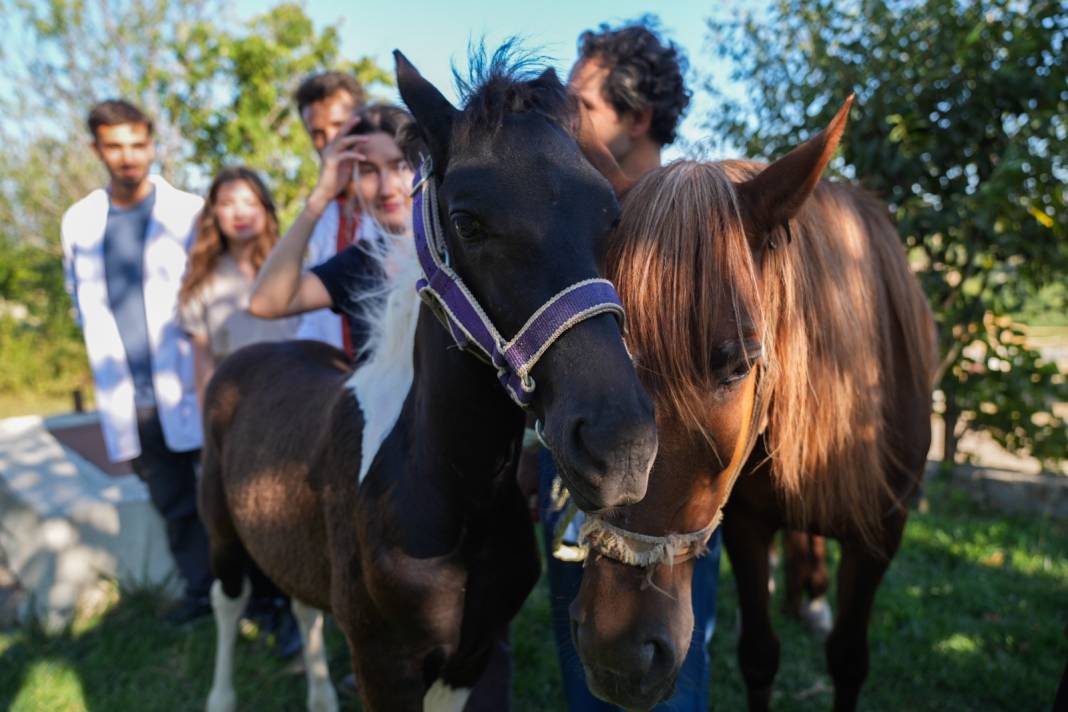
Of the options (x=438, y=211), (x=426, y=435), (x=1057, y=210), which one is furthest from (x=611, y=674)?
(x=1057, y=210)

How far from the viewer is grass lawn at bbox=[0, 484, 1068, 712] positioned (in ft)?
10.4

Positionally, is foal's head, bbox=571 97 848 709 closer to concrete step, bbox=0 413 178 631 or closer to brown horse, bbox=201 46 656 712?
brown horse, bbox=201 46 656 712

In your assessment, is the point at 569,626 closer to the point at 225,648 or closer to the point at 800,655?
the point at 225,648

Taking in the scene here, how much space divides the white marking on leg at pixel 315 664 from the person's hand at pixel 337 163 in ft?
5.36

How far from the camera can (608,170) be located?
1.86 m

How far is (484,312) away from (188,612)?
341 centimetres

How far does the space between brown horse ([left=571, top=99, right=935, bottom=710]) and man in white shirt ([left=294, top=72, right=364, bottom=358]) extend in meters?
1.88

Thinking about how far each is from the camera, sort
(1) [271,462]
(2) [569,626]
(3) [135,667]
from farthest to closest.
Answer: (3) [135,667]
(1) [271,462]
(2) [569,626]

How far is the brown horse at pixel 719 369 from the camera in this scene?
4.92 feet

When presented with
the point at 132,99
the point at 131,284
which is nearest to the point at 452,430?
the point at 131,284

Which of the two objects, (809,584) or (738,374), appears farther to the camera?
(809,584)

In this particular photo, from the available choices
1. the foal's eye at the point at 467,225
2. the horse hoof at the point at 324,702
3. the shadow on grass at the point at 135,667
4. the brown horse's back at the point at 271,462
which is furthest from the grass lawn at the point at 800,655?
the foal's eye at the point at 467,225

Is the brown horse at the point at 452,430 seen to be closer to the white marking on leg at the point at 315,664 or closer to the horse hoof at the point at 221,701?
the white marking on leg at the point at 315,664

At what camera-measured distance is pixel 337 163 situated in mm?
2525
